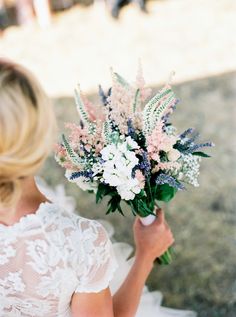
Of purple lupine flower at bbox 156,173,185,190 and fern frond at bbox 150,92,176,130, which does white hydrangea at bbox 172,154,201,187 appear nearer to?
purple lupine flower at bbox 156,173,185,190

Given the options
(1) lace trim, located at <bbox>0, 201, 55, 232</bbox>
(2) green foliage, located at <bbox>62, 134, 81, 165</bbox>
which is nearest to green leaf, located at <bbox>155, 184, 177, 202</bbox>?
(2) green foliage, located at <bbox>62, 134, 81, 165</bbox>

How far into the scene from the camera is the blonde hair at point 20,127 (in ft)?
3.76

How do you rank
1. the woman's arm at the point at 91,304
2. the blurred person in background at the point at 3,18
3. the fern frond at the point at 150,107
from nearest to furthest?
the woman's arm at the point at 91,304, the fern frond at the point at 150,107, the blurred person in background at the point at 3,18

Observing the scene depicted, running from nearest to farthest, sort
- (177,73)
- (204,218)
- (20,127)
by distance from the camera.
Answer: (20,127) < (204,218) < (177,73)

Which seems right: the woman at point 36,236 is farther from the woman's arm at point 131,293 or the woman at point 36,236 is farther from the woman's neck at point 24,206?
the woman's arm at point 131,293

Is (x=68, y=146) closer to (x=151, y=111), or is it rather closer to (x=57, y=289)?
(x=151, y=111)

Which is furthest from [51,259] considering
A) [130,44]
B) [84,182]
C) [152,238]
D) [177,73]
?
[130,44]

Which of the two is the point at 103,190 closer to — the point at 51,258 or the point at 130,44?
the point at 51,258

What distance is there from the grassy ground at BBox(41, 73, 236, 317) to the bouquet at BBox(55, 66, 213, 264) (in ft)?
2.99

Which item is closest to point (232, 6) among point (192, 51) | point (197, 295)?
point (192, 51)

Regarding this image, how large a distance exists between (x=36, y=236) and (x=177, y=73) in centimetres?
268

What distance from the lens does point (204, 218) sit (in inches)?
111

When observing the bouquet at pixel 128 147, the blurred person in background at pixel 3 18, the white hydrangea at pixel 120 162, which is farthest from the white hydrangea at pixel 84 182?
the blurred person in background at pixel 3 18

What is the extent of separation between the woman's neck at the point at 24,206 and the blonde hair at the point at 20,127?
0.26 ft
